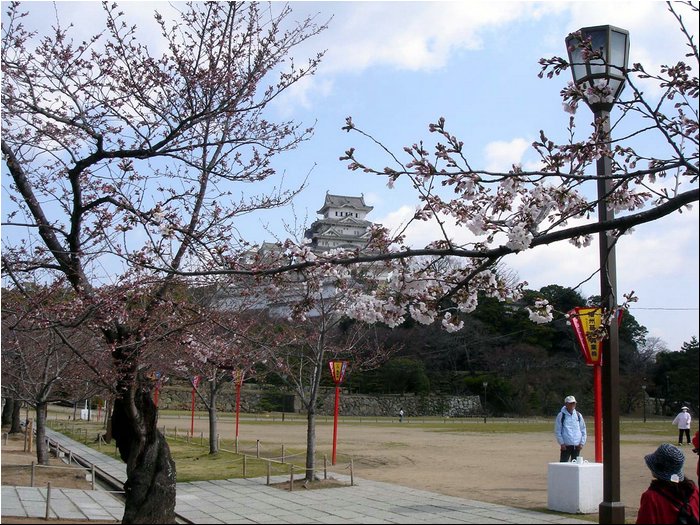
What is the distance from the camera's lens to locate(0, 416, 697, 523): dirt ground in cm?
1159

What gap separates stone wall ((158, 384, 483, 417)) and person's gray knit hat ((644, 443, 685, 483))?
40830 millimetres

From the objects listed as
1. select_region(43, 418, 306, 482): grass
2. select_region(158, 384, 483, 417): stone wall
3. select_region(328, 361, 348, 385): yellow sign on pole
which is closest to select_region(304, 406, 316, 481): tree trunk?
select_region(43, 418, 306, 482): grass

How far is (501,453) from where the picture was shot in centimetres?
1933

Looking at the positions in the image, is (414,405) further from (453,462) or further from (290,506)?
(290,506)

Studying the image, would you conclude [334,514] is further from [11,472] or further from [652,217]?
[11,472]

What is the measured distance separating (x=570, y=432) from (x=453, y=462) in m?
6.55

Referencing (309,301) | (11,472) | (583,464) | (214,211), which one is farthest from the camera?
(11,472)

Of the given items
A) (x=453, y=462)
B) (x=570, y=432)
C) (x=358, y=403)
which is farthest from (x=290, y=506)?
(x=358, y=403)

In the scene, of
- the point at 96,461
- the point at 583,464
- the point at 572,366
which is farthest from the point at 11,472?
the point at 572,366

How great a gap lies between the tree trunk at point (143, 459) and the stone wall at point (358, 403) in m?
36.4

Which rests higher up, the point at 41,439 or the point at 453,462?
the point at 41,439

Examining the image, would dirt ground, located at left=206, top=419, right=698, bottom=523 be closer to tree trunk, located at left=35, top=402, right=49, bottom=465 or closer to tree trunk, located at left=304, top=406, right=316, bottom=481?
tree trunk, located at left=304, top=406, right=316, bottom=481

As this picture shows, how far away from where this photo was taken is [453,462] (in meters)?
16.6

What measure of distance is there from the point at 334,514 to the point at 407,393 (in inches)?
1501
